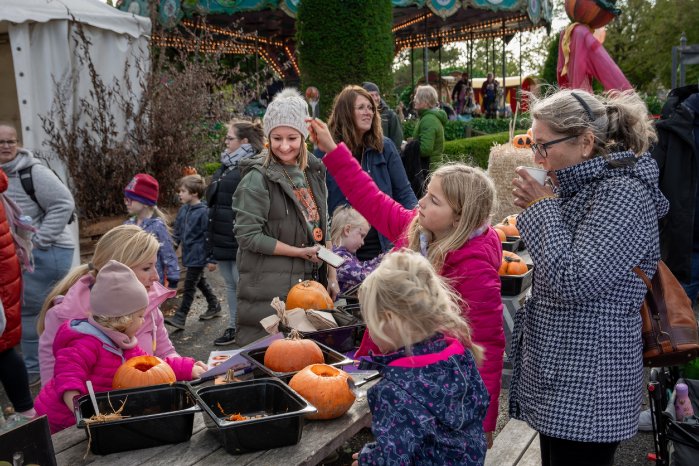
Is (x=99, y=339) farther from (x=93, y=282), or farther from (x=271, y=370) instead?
(x=271, y=370)

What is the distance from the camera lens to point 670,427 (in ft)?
9.90

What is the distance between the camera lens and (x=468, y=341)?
2199 millimetres

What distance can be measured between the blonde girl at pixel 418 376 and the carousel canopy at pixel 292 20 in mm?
12983

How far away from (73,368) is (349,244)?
2078 millimetres

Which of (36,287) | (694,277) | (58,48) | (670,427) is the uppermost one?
(58,48)

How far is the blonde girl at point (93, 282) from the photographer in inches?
110

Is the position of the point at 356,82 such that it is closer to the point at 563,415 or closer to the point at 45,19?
the point at 45,19

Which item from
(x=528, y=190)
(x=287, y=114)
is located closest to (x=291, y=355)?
(x=528, y=190)

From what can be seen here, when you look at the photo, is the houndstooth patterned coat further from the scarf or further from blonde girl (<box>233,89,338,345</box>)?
the scarf

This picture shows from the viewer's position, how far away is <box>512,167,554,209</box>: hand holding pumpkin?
7.84 ft

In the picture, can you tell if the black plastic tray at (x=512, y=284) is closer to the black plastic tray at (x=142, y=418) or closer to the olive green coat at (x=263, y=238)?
the olive green coat at (x=263, y=238)

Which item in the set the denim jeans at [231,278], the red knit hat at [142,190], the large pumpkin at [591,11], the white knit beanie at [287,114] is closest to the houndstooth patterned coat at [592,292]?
the white knit beanie at [287,114]

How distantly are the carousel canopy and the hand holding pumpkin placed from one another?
12.6m

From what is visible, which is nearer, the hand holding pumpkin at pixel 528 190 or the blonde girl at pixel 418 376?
the blonde girl at pixel 418 376
